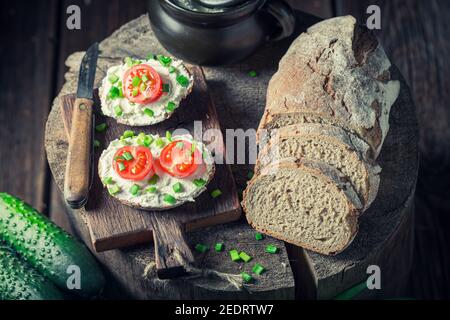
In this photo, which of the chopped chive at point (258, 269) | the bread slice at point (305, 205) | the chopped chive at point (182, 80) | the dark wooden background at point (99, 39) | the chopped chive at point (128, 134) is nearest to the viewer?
the bread slice at point (305, 205)

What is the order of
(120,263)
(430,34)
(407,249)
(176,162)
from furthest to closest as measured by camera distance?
(430,34)
(407,249)
(120,263)
(176,162)

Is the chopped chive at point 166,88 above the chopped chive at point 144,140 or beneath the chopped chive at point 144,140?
above

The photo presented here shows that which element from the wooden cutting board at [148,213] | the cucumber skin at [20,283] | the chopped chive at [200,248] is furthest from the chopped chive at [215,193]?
the cucumber skin at [20,283]

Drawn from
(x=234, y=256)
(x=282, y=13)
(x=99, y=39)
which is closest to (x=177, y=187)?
(x=234, y=256)

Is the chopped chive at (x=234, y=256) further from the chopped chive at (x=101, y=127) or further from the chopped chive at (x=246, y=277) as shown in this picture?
the chopped chive at (x=101, y=127)

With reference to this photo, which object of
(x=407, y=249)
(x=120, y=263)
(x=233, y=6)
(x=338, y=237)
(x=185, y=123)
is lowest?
(x=407, y=249)

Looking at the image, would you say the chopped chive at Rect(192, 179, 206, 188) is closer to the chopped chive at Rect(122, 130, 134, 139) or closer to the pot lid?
the chopped chive at Rect(122, 130, 134, 139)
